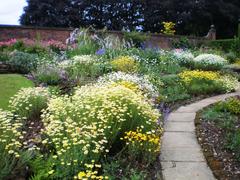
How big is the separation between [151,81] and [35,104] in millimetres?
3517

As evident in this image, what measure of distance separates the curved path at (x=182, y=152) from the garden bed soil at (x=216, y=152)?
68mm

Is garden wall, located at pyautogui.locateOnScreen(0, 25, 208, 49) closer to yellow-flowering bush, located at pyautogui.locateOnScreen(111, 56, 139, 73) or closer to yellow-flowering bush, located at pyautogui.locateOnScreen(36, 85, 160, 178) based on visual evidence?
yellow-flowering bush, located at pyautogui.locateOnScreen(111, 56, 139, 73)

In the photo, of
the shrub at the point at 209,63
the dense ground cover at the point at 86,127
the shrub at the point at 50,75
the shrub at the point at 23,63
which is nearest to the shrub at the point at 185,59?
the shrub at the point at 209,63

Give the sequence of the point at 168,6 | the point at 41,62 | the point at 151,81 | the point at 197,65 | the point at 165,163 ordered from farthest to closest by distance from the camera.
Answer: the point at 168,6 → the point at 197,65 → the point at 41,62 → the point at 151,81 → the point at 165,163

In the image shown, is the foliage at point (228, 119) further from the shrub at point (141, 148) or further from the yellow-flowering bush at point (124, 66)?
the yellow-flowering bush at point (124, 66)

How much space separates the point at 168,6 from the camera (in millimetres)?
30375

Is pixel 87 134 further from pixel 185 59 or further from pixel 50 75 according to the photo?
pixel 185 59

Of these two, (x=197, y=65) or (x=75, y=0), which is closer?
(x=197, y=65)

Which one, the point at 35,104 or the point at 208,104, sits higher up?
the point at 35,104

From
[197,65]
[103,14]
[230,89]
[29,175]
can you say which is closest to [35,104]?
[29,175]

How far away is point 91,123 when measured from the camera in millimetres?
4484

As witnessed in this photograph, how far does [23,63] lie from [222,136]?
6307 millimetres

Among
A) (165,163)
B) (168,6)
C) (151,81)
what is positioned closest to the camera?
(165,163)

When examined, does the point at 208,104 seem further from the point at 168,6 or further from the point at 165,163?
the point at 168,6
